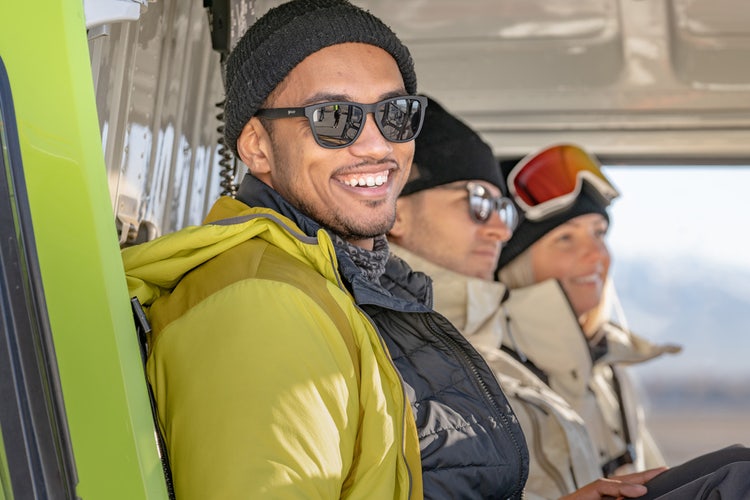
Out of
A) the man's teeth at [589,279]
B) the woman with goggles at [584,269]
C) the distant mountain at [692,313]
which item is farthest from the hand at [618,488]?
the distant mountain at [692,313]

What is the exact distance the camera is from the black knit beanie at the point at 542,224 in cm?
400

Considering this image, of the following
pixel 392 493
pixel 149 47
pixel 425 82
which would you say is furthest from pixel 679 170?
pixel 392 493

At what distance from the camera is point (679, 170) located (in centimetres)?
403

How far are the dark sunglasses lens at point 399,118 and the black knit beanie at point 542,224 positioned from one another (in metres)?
2.22

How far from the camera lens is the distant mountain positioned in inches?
189

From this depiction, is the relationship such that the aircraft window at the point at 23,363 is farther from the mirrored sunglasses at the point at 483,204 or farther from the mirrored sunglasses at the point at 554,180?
the mirrored sunglasses at the point at 554,180

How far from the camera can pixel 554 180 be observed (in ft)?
12.9

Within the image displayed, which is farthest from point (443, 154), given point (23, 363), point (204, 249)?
point (23, 363)

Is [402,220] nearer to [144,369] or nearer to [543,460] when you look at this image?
[543,460]

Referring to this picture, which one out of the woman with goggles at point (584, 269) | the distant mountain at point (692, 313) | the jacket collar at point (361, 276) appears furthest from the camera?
the distant mountain at point (692, 313)

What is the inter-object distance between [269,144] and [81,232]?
739 mm

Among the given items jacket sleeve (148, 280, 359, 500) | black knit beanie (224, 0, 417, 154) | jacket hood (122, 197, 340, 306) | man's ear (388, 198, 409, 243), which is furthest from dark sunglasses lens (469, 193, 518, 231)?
jacket sleeve (148, 280, 359, 500)

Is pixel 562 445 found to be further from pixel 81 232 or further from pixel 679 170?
pixel 81 232

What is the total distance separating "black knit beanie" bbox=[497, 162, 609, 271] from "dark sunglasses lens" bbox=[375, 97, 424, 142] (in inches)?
87.6
